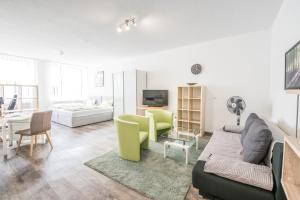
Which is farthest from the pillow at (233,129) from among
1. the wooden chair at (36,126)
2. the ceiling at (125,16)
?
the wooden chair at (36,126)

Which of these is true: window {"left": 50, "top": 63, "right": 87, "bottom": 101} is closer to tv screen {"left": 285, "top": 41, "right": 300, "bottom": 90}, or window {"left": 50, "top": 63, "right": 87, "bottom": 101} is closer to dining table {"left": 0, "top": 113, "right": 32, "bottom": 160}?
dining table {"left": 0, "top": 113, "right": 32, "bottom": 160}

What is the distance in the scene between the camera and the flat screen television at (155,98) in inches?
195

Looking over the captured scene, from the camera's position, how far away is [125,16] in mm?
2717

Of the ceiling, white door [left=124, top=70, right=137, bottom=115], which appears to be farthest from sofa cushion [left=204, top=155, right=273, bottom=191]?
white door [left=124, top=70, right=137, bottom=115]

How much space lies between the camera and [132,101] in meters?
5.34

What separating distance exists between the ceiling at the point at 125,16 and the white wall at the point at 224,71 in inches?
12.4

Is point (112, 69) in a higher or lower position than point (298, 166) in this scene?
higher

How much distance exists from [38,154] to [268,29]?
559cm

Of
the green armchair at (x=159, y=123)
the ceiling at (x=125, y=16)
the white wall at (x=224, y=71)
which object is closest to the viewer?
the ceiling at (x=125, y=16)

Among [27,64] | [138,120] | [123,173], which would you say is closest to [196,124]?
[138,120]

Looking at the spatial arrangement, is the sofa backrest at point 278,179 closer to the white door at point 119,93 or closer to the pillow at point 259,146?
the pillow at point 259,146

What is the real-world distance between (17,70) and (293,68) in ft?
26.8

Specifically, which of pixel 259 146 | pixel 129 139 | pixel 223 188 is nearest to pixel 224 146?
pixel 259 146

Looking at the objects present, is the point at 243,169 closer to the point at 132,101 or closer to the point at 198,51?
the point at 198,51
